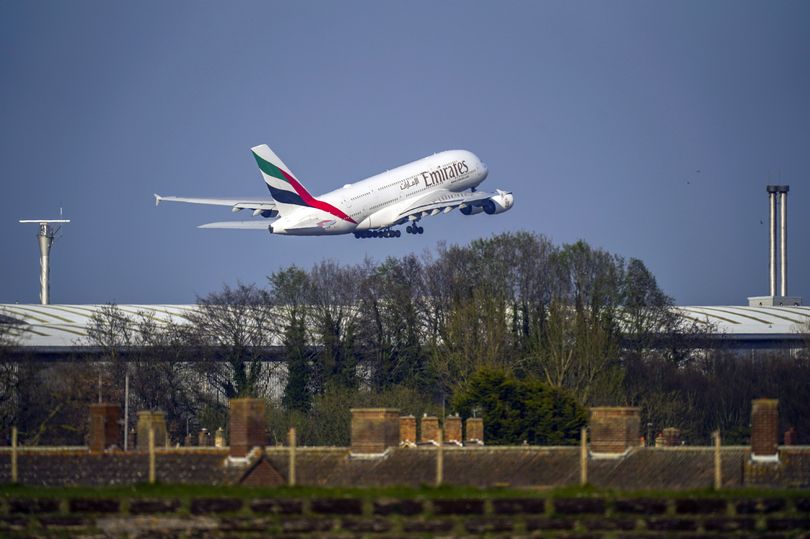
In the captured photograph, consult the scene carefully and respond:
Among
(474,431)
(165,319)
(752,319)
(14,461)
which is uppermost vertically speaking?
(752,319)

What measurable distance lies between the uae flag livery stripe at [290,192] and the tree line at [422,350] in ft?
30.2

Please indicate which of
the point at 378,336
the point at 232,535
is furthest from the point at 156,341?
the point at 232,535

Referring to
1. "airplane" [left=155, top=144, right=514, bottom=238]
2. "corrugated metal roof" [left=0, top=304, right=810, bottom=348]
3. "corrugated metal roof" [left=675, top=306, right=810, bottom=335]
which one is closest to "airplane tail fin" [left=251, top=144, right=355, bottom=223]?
"airplane" [left=155, top=144, right=514, bottom=238]

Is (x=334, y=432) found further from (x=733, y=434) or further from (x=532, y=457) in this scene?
(x=532, y=457)

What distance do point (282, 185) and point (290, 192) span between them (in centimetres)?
63

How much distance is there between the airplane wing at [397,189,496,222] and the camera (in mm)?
95562

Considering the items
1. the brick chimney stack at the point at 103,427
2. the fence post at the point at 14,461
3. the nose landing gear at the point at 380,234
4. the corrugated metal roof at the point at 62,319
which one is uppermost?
the nose landing gear at the point at 380,234

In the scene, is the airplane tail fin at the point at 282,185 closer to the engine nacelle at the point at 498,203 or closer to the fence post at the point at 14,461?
the engine nacelle at the point at 498,203

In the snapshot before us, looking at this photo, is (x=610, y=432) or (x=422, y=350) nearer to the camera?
(x=610, y=432)

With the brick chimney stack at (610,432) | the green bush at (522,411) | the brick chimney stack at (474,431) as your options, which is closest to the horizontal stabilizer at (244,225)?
the green bush at (522,411)

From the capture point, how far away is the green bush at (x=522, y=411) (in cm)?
7038

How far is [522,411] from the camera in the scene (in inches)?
2842

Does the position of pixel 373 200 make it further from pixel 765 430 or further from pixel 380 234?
pixel 765 430

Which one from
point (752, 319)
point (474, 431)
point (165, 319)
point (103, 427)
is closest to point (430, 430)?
point (474, 431)
